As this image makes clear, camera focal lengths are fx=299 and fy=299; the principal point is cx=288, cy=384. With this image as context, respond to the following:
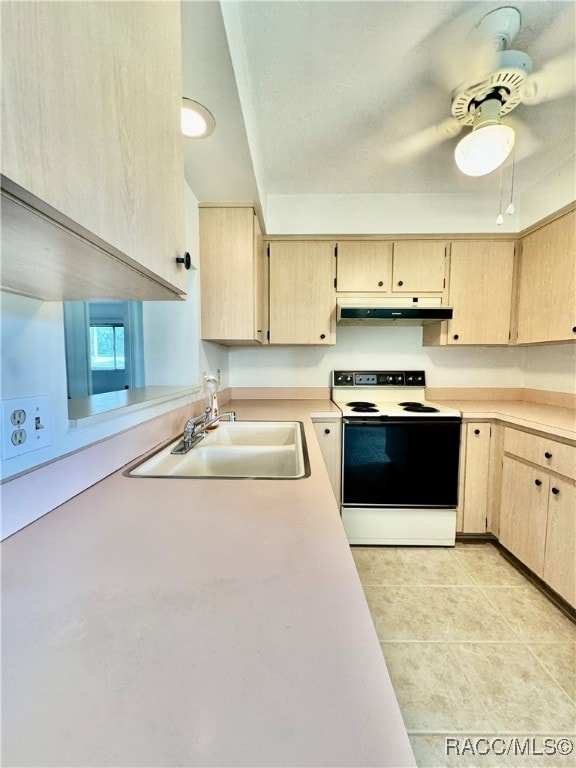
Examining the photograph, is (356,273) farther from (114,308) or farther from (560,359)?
(114,308)

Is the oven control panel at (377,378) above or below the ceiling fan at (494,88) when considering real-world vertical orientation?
below

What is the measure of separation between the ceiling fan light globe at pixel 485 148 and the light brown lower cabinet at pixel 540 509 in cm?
145

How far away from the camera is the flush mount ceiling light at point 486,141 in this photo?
53.6 inches

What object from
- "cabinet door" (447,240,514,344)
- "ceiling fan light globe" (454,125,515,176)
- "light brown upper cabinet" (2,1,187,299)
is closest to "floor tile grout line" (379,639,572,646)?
"light brown upper cabinet" (2,1,187,299)

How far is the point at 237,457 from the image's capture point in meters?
→ 1.28

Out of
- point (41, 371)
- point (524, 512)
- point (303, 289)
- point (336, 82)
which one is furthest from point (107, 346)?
point (524, 512)

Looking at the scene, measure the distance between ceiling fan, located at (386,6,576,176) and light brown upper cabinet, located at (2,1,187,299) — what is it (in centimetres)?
129

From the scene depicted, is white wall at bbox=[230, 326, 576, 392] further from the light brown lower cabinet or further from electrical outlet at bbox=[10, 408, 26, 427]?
electrical outlet at bbox=[10, 408, 26, 427]

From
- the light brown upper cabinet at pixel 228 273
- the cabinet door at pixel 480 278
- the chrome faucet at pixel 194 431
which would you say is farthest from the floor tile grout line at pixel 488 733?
the cabinet door at pixel 480 278

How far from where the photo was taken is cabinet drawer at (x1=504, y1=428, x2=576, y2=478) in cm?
148

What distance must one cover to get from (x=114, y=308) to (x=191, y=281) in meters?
1.39

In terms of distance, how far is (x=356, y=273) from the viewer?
224cm

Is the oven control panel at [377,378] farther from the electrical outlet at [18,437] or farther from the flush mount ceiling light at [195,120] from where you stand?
the electrical outlet at [18,437]

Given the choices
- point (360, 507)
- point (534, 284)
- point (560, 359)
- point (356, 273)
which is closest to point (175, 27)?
point (356, 273)
